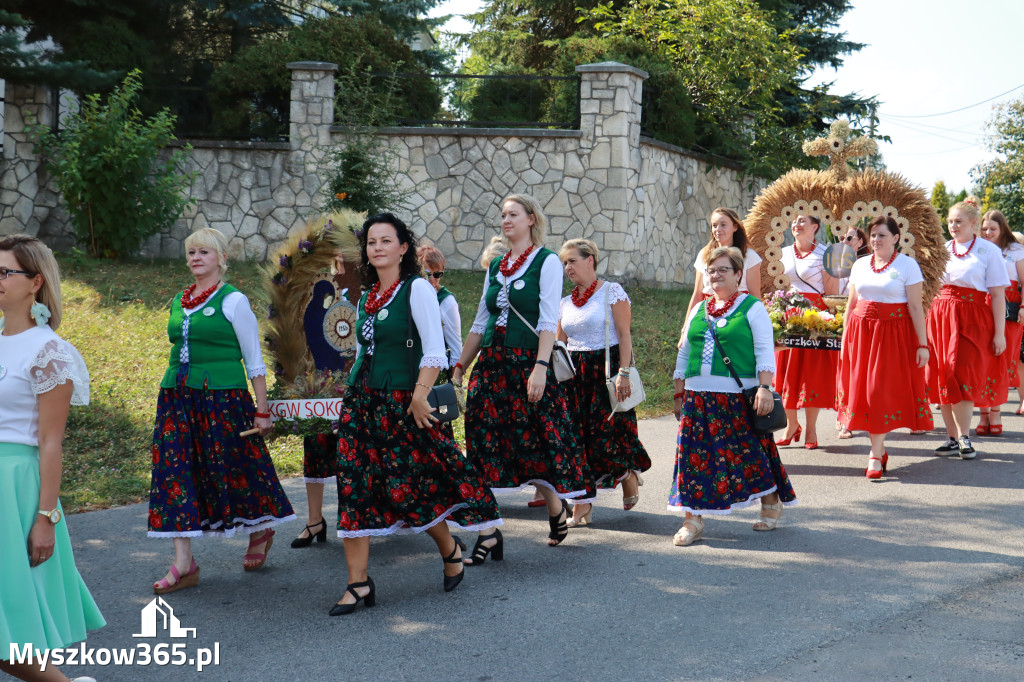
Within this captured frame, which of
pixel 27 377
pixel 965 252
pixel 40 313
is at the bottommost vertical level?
pixel 27 377

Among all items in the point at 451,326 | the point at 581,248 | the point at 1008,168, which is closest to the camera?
the point at 581,248

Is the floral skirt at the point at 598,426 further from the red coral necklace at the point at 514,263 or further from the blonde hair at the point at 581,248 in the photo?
the red coral necklace at the point at 514,263

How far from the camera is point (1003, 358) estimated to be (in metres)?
9.52

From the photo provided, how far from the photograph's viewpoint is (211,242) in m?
5.25

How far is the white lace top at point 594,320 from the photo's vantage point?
655 centimetres

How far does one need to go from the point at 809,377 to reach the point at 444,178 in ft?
30.1

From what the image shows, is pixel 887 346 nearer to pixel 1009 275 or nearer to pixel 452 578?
pixel 1009 275

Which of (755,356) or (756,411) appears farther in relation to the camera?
(755,356)

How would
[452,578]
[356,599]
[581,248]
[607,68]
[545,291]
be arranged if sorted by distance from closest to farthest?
1. [356,599]
2. [452,578]
3. [545,291]
4. [581,248]
5. [607,68]

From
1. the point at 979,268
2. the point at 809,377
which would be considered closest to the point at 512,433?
the point at 809,377

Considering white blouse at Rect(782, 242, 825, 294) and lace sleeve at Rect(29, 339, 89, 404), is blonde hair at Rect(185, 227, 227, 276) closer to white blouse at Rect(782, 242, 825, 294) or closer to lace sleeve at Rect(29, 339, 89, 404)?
lace sleeve at Rect(29, 339, 89, 404)

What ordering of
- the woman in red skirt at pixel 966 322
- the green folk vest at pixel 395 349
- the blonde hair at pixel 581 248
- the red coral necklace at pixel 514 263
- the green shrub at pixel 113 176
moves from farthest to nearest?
the green shrub at pixel 113 176 → the woman in red skirt at pixel 966 322 → the blonde hair at pixel 581 248 → the red coral necklace at pixel 514 263 → the green folk vest at pixel 395 349

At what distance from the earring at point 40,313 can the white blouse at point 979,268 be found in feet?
26.1

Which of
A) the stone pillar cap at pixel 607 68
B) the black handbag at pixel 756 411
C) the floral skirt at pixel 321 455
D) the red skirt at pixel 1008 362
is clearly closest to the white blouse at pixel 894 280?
the red skirt at pixel 1008 362
